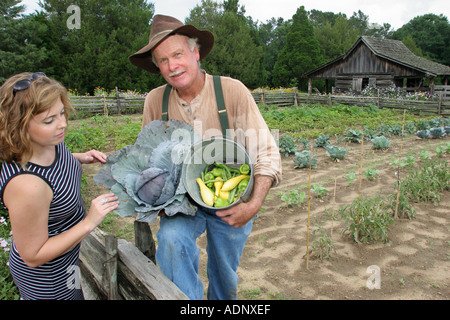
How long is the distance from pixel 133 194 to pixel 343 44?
120ft

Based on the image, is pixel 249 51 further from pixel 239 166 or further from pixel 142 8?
pixel 239 166

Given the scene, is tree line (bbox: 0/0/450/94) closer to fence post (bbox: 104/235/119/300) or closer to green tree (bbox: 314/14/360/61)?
green tree (bbox: 314/14/360/61)

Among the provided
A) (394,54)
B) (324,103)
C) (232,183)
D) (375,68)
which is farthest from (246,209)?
(394,54)

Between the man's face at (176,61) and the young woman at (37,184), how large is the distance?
1.97 ft

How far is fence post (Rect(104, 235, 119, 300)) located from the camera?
5.62ft

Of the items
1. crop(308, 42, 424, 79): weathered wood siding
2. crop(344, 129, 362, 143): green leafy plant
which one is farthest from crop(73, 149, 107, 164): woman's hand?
crop(308, 42, 424, 79): weathered wood siding

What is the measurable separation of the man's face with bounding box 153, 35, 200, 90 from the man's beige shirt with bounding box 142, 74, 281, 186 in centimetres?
14

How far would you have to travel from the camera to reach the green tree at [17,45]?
16438 millimetres

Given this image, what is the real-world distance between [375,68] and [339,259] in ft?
64.6

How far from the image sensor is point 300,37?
28.5m

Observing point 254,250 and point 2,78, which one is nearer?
point 254,250

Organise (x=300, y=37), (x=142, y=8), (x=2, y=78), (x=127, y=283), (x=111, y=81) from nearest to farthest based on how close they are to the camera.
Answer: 1. (x=127, y=283)
2. (x=2, y=78)
3. (x=111, y=81)
4. (x=142, y=8)
5. (x=300, y=37)

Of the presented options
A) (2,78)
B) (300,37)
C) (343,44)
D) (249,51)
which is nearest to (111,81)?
(2,78)

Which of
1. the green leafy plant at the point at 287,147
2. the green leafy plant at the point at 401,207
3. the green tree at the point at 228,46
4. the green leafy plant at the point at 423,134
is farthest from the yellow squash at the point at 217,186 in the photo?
the green tree at the point at 228,46
